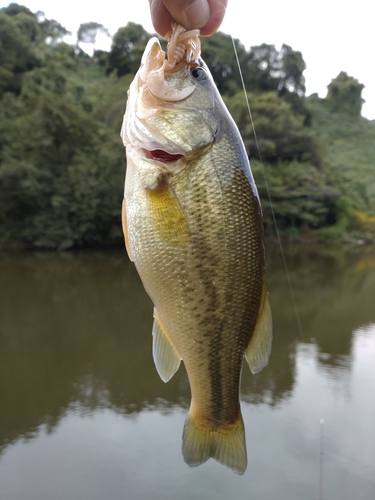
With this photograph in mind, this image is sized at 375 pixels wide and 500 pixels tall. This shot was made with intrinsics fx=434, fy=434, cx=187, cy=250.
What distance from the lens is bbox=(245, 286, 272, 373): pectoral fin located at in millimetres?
1463

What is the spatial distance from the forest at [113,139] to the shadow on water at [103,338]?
3.69 meters

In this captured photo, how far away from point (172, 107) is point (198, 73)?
0.16 meters

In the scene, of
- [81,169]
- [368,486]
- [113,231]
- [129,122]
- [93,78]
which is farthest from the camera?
[93,78]

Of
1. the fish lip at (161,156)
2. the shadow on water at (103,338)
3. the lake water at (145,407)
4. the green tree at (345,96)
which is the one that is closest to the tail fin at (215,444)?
the fish lip at (161,156)

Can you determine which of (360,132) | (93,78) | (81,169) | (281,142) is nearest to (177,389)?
(81,169)

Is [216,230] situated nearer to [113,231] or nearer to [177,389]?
[177,389]

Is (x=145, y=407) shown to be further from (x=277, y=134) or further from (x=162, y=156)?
(x=277, y=134)

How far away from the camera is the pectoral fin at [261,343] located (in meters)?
1.46

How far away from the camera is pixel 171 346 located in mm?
1526

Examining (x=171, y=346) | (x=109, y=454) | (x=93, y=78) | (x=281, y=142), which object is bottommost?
(x=109, y=454)

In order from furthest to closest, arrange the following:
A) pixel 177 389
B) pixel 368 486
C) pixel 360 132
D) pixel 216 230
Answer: pixel 360 132 < pixel 177 389 < pixel 368 486 < pixel 216 230

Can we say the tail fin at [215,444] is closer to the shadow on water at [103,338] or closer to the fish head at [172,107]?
the fish head at [172,107]

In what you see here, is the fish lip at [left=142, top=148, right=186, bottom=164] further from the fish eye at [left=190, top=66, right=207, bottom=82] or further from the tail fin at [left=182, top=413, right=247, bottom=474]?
the tail fin at [left=182, top=413, right=247, bottom=474]

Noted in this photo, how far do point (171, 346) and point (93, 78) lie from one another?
33.4 m
